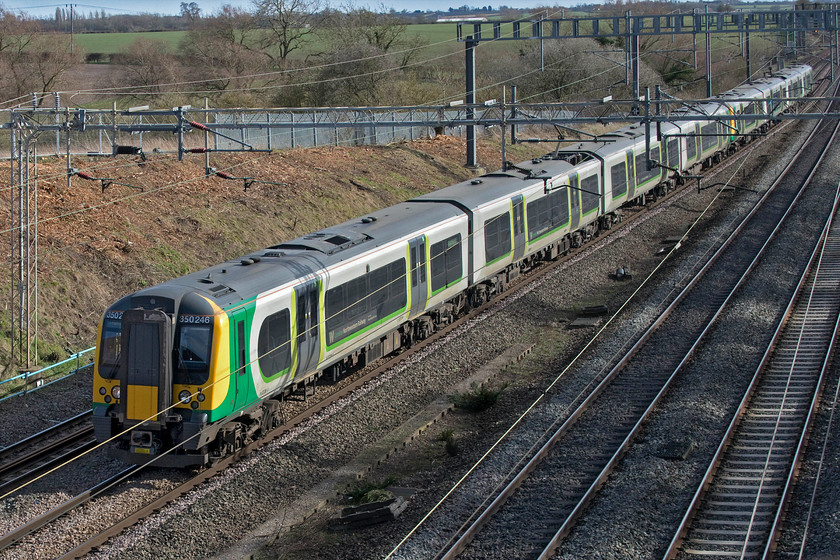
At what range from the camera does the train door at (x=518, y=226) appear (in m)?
24.5

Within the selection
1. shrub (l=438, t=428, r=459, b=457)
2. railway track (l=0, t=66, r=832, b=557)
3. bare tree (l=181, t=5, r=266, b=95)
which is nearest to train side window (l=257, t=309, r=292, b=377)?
railway track (l=0, t=66, r=832, b=557)

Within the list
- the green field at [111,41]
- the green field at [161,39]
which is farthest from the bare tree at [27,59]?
the green field at [111,41]

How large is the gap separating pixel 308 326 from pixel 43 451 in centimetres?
476

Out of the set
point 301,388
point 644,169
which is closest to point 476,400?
point 301,388

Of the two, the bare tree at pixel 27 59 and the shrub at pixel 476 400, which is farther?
the bare tree at pixel 27 59

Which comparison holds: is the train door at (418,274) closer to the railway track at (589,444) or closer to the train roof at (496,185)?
the train roof at (496,185)

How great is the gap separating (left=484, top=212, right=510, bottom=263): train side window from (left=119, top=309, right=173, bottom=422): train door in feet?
35.7

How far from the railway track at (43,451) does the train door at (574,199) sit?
53.6 feet

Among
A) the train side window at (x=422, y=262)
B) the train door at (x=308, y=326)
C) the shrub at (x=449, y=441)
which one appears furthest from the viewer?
the train side window at (x=422, y=262)

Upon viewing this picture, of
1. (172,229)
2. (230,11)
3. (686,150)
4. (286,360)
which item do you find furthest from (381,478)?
(230,11)

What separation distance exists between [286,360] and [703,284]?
45.8 ft

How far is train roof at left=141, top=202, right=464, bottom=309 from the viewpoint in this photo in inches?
562

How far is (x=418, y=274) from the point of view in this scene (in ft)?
64.8

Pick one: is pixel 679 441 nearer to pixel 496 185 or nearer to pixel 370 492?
pixel 370 492
